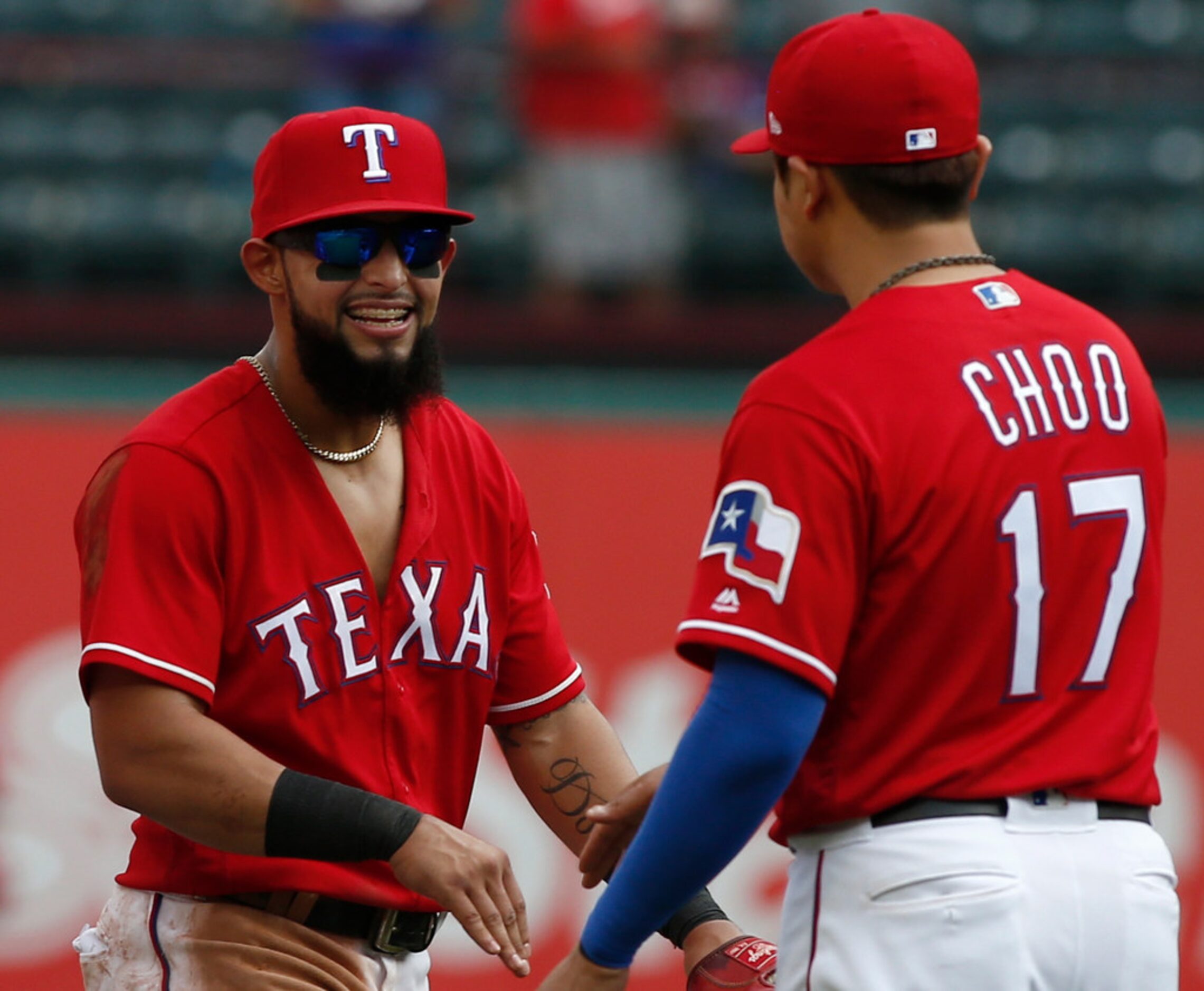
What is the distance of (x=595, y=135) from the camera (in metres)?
8.27

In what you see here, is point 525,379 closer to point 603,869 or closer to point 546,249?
point 546,249

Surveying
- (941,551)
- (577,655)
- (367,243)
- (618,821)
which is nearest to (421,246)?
(367,243)

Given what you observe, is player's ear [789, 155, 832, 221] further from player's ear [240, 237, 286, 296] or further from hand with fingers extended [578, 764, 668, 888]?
player's ear [240, 237, 286, 296]

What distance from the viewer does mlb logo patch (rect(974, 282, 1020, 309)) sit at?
9.25ft

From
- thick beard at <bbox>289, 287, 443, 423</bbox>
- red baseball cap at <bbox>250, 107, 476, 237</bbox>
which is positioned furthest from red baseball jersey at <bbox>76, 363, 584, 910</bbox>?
red baseball cap at <bbox>250, 107, 476, 237</bbox>

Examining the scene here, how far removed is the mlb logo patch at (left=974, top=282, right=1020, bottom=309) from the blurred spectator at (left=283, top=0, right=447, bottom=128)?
18.6ft

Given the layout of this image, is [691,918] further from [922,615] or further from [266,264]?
[266,264]

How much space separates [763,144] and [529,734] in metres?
1.33

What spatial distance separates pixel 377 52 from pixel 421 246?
5.09 meters

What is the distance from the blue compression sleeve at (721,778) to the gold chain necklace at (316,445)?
3.49 ft

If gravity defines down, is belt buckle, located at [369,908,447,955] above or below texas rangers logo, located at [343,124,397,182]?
below

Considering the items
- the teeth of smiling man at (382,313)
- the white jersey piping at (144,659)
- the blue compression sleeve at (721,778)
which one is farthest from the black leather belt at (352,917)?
the teeth of smiling man at (382,313)

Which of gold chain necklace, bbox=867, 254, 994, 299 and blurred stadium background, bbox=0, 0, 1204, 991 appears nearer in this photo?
gold chain necklace, bbox=867, 254, 994, 299

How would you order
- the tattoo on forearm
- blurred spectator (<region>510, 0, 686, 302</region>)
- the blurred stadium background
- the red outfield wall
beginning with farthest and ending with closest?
1. blurred spectator (<region>510, 0, 686, 302</region>)
2. the blurred stadium background
3. the red outfield wall
4. the tattoo on forearm
